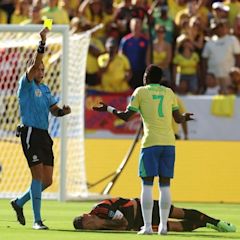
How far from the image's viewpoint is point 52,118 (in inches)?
800

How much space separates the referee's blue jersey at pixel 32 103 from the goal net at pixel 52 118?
6.56 meters

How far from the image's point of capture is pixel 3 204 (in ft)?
60.3

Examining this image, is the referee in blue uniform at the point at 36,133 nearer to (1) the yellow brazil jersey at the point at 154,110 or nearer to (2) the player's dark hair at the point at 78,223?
(2) the player's dark hair at the point at 78,223

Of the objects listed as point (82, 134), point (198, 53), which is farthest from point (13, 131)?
point (198, 53)

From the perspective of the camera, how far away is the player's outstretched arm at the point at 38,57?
39.9 ft

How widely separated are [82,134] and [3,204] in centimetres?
265

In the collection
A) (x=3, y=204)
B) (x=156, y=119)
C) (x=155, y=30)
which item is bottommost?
(x=3, y=204)

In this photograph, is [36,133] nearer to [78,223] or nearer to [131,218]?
[78,223]

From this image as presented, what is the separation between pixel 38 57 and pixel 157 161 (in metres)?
1.86

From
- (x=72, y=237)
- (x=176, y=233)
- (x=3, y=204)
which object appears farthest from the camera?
(x=3, y=204)

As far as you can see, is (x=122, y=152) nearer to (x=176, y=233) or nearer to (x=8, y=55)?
(x=8, y=55)

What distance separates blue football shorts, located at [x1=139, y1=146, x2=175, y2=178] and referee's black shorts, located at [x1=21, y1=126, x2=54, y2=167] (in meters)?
1.48

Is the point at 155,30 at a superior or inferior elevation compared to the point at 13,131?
superior

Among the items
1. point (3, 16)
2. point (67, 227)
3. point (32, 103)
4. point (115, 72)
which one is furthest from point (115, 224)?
point (3, 16)
